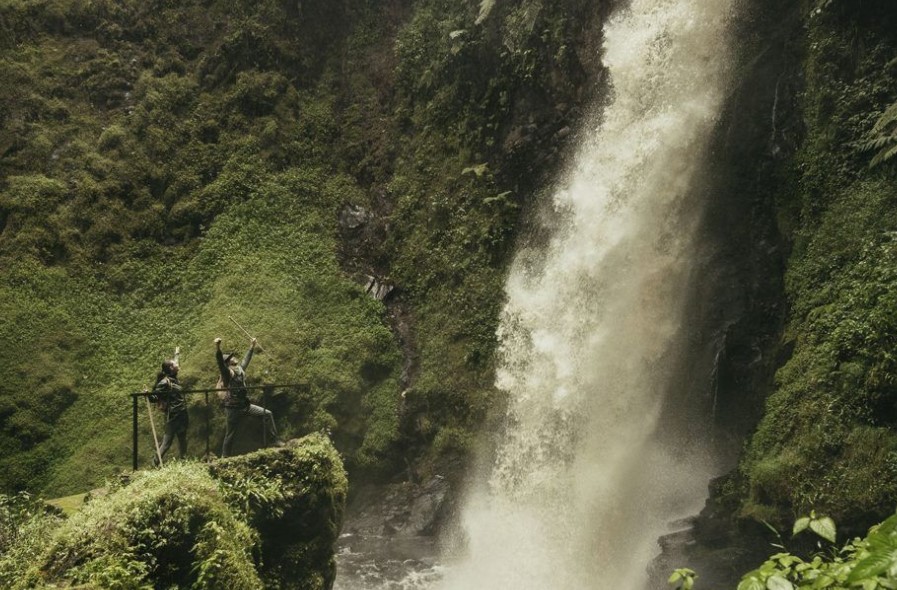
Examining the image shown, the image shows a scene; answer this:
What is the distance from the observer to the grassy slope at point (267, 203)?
16.2m

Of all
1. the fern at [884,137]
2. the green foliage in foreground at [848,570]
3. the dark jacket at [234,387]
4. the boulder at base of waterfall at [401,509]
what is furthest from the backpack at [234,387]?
the fern at [884,137]

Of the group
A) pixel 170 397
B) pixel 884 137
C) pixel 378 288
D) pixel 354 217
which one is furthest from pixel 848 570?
pixel 354 217

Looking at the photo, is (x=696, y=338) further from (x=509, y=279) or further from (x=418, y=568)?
(x=418, y=568)

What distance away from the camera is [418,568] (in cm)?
1313

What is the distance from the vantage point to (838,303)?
34.8ft

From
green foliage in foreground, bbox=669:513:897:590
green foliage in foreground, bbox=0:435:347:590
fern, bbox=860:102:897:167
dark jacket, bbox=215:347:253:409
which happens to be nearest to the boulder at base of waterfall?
green foliage in foreground, bbox=0:435:347:590

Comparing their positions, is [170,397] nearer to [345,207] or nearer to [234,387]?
[234,387]

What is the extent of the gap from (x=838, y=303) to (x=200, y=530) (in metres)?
9.62

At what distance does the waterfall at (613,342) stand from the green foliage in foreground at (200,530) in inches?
177

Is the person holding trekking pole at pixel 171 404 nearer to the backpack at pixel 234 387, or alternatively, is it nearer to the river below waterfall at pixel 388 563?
the backpack at pixel 234 387

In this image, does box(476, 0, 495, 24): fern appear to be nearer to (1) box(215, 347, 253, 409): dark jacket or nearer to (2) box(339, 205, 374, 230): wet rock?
(2) box(339, 205, 374, 230): wet rock

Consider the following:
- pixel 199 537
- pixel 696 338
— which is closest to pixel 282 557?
pixel 199 537

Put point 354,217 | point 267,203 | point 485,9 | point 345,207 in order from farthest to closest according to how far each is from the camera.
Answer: point 345,207
point 354,217
point 267,203
point 485,9

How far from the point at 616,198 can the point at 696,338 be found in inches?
148
